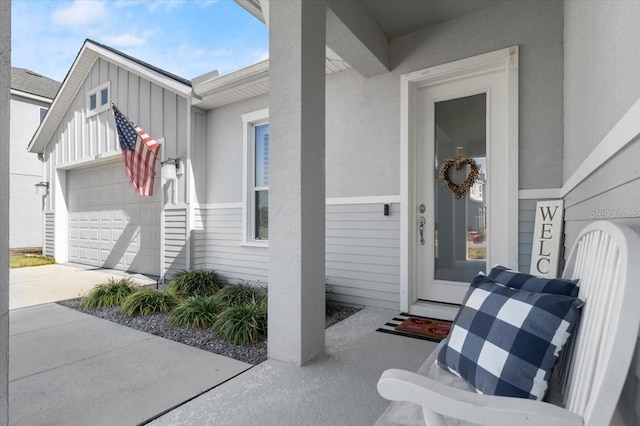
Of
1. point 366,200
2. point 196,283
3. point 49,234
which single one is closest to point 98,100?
point 49,234

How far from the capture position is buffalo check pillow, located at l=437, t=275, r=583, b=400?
1035 millimetres

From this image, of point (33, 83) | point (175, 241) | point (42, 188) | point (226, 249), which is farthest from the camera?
point (33, 83)

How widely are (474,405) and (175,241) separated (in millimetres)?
5216

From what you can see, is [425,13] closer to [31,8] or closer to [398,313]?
[398,313]

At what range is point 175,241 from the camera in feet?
17.4

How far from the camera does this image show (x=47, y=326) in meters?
3.30

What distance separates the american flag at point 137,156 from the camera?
5266 millimetres

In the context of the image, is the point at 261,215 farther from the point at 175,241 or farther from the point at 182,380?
the point at 182,380

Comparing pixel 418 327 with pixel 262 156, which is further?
pixel 262 156

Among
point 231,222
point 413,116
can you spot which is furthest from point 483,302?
point 231,222

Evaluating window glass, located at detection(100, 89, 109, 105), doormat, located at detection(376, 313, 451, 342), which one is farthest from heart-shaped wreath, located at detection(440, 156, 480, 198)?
window glass, located at detection(100, 89, 109, 105)

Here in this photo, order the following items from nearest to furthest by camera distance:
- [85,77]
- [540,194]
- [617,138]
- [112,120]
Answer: [617,138], [540,194], [112,120], [85,77]

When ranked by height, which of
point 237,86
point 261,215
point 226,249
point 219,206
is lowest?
point 226,249

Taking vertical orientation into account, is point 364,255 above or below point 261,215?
below
